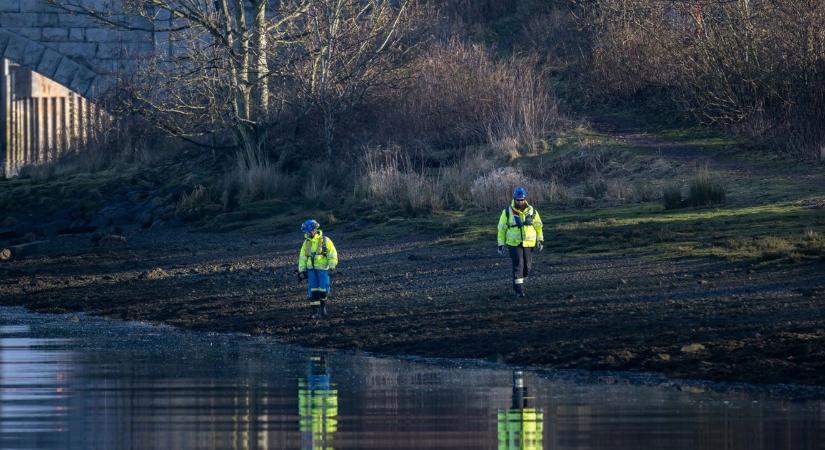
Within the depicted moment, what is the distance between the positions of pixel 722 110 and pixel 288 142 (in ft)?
31.9

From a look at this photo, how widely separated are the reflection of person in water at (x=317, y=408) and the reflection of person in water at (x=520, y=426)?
4.03 ft

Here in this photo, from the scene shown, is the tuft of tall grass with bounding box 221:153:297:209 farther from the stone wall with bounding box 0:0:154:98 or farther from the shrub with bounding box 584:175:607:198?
the stone wall with bounding box 0:0:154:98

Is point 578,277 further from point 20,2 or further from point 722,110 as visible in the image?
point 20,2

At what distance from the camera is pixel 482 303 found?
65.7 ft

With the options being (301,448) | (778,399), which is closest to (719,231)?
(778,399)

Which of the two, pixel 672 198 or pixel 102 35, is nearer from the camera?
pixel 672 198

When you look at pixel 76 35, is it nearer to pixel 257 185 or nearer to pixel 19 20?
pixel 19 20

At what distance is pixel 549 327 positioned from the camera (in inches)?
700

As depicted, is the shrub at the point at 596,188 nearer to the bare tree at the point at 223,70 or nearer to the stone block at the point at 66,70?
the bare tree at the point at 223,70

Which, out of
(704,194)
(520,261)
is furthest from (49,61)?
(520,261)

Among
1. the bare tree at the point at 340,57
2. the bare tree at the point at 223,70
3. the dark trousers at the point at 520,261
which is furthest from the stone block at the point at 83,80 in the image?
the dark trousers at the point at 520,261

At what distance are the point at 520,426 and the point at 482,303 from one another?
8025 millimetres

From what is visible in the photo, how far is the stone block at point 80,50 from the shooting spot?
42.7 metres

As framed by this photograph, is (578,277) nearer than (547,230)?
Yes
